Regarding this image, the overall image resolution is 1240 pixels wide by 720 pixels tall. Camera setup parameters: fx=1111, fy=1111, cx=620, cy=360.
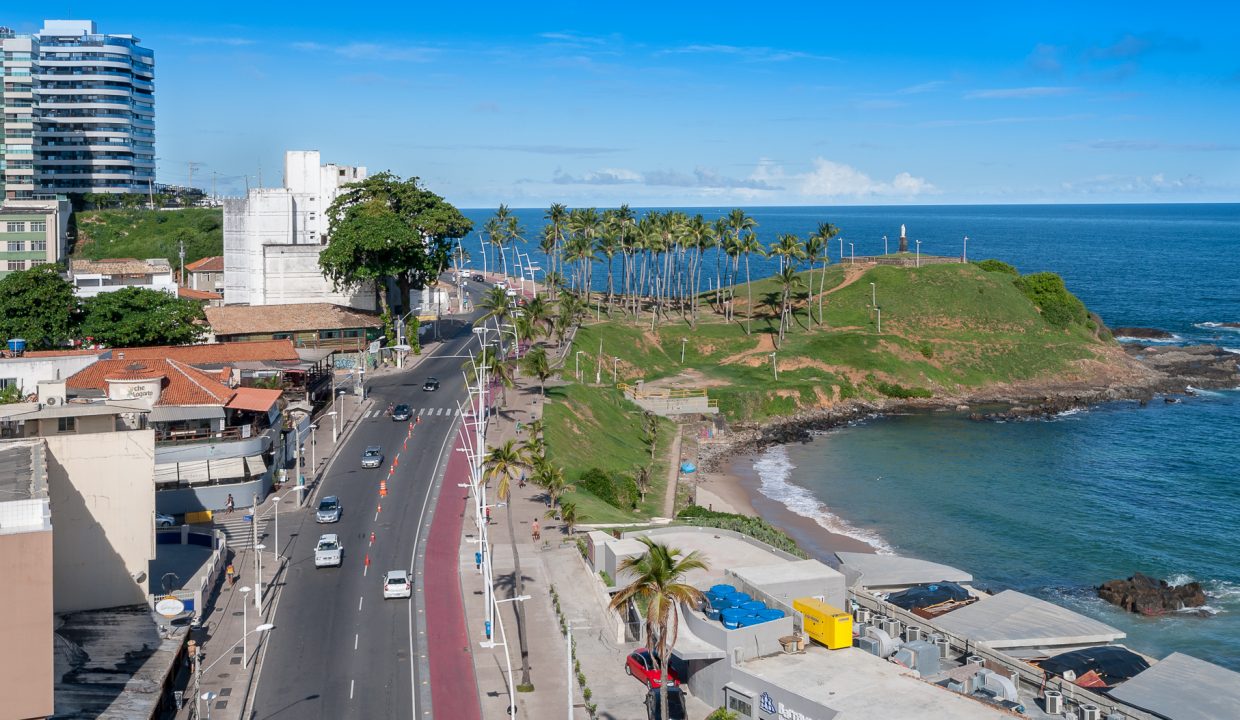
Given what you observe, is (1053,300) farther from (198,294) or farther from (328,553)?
(328,553)

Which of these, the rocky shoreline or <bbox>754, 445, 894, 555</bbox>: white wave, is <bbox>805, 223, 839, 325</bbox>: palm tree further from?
<bbox>754, 445, 894, 555</bbox>: white wave

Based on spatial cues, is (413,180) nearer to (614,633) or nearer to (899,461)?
(899,461)

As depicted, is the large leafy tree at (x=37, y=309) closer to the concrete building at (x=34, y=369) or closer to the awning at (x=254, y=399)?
the concrete building at (x=34, y=369)

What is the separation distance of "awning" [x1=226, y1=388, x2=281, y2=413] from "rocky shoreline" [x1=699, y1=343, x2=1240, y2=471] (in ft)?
148

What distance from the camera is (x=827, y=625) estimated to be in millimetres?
51281

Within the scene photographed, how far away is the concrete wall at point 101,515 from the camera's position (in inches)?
2199

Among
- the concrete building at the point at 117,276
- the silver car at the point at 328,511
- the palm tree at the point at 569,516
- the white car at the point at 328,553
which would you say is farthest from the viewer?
the concrete building at the point at 117,276

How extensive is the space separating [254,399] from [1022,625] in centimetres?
5540

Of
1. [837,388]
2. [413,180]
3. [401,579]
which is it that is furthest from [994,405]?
[401,579]

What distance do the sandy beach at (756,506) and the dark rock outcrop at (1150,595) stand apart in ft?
56.8

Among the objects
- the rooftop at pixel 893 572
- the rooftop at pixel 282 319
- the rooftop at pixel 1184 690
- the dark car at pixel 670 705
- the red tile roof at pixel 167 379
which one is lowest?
the dark car at pixel 670 705

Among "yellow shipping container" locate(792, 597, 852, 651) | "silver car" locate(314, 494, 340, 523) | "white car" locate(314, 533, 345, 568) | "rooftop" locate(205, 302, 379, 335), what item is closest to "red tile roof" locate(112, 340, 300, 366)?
"rooftop" locate(205, 302, 379, 335)

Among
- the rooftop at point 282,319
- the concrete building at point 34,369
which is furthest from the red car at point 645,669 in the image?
the rooftop at point 282,319

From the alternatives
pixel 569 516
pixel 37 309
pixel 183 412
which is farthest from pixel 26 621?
pixel 37 309
